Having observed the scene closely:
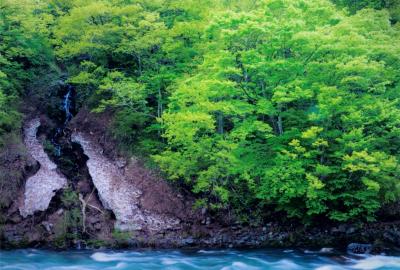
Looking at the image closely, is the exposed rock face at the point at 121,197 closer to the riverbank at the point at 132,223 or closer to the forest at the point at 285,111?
the riverbank at the point at 132,223

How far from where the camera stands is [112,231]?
14.1 metres

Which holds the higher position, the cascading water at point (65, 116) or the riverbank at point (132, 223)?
the cascading water at point (65, 116)

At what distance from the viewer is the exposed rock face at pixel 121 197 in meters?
14.5

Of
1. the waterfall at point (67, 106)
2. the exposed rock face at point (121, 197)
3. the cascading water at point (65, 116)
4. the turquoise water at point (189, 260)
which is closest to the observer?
the turquoise water at point (189, 260)

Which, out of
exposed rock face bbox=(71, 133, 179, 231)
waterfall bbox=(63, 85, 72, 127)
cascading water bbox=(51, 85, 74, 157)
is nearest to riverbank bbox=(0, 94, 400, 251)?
exposed rock face bbox=(71, 133, 179, 231)

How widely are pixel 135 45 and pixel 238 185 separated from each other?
26.0 feet

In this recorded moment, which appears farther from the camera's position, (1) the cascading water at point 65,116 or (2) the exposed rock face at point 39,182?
(1) the cascading water at point 65,116

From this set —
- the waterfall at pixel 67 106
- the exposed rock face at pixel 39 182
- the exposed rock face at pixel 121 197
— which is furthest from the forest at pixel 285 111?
the waterfall at pixel 67 106

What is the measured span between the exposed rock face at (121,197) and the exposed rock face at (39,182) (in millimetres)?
1544

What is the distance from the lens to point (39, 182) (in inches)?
622

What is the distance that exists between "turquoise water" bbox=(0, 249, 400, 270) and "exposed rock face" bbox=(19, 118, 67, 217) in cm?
192

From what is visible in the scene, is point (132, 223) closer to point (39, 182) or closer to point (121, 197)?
point (121, 197)

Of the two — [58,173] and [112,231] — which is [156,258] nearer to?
[112,231]

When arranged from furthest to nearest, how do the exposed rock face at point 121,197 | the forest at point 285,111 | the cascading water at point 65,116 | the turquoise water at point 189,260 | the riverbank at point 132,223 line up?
the cascading water at point 65,116 → the exposed rock face at point 121,197 → the riverbank at point 132,223 → the forest at point 285,111 → the turquoise water at point 189,260
